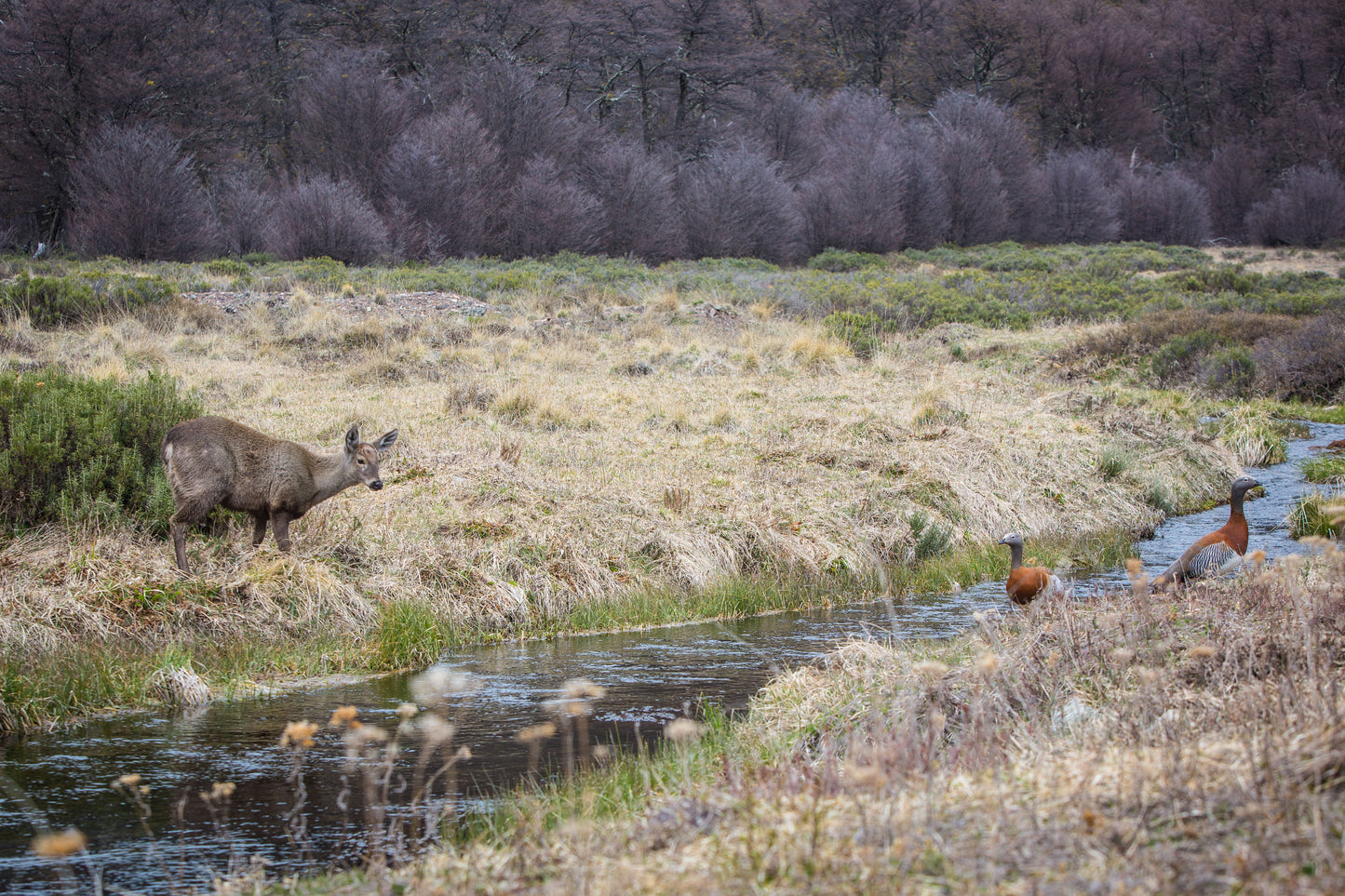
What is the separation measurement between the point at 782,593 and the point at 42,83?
37.1 meters

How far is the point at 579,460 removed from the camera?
12602mm

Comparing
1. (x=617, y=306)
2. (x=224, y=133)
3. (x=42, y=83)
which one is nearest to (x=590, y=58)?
(x=224, y=133)

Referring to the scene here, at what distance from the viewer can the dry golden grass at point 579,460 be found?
339 inches

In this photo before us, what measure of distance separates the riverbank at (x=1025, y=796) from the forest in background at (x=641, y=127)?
3053cm

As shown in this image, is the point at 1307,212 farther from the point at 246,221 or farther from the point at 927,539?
the point at 927,539

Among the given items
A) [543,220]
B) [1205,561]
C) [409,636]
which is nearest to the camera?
[1205,561]

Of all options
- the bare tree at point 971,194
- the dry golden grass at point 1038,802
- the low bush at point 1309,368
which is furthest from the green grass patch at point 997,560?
the bare tree at point 971,194

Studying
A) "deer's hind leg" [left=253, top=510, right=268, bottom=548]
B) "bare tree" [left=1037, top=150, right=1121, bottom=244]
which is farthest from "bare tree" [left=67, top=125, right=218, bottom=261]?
"bare tree" [left=1037, top=150, right=1121, bottom=244]

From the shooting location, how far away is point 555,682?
24.1 ft

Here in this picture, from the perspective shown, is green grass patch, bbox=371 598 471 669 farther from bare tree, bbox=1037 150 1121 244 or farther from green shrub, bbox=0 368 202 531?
bare tree, bbox=1037 150 1121 244

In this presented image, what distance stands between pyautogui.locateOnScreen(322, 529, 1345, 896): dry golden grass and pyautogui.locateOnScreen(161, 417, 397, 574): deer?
472 centimetres

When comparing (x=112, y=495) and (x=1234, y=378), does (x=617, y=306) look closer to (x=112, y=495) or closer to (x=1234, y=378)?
(x=1234, y=378)

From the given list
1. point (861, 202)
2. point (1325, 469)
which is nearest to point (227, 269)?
point (1325, 469)

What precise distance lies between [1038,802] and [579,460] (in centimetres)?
939
